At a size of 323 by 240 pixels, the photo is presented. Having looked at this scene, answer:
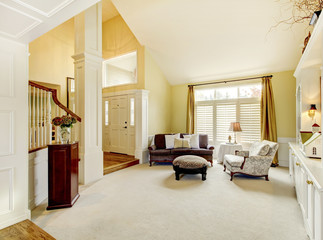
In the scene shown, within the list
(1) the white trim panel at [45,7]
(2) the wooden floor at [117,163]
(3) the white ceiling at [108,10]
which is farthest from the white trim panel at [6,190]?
(3) the white ceiling at [108,10]

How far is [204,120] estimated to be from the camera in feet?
21.2

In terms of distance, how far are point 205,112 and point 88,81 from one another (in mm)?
4061

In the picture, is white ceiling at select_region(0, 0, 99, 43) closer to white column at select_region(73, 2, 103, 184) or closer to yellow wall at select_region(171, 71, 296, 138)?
white column at select_region(73, 2, 103, 184)

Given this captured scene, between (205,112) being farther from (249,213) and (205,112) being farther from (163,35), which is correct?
(249,213)

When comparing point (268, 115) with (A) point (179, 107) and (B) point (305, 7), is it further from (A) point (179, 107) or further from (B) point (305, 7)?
(A) point (179, 107)

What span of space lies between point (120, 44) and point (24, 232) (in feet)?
19.4

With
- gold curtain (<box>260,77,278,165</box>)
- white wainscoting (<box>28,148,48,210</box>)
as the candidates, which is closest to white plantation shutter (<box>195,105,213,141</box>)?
gold curtain (<box>260,77,278,165</box>)

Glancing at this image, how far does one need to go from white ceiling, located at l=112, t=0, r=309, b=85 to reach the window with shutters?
519 mm

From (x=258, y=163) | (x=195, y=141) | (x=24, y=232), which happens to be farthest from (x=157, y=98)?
(x=24, y=232)

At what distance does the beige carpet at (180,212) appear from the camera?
2.14 metres

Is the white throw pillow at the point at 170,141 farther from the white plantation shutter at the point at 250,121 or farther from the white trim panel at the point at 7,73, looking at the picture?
the white trim panel at the point at 7,73

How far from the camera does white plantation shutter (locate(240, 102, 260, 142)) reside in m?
5.50

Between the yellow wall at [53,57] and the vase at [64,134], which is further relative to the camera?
the yellow wall at [53,57]

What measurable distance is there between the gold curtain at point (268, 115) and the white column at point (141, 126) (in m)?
3.48
